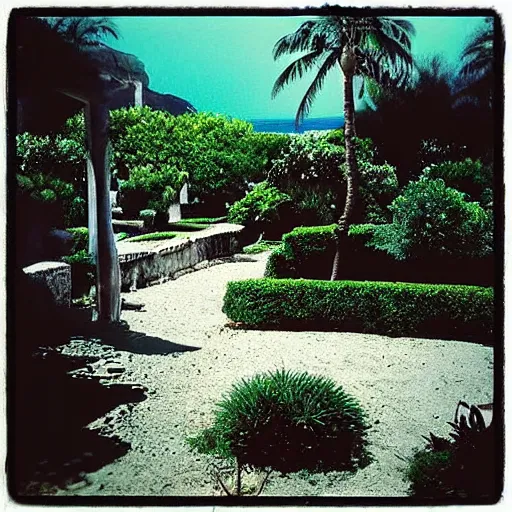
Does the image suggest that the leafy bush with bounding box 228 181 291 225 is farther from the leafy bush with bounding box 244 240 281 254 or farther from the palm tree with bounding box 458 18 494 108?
the palm tree with bounding box 458 18 494 108

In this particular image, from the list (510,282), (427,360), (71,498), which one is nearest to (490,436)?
(427,360)

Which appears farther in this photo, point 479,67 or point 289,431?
point 479,67

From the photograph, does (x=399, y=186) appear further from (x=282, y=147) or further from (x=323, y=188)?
(x=282, y=147)

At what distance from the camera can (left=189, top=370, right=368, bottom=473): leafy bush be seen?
338cm

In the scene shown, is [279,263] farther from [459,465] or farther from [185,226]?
[459,465]

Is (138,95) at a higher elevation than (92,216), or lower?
higher

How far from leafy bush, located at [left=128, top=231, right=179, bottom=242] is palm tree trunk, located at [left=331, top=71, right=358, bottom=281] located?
0.81 meters

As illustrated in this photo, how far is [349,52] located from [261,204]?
842 millimetres

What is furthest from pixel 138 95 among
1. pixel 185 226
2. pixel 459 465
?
pixel 459 465

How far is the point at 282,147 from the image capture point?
3666 mm

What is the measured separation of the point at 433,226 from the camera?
3.59 meters

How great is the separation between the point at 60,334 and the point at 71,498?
762mm

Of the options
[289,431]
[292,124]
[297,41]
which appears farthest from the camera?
[292,124]

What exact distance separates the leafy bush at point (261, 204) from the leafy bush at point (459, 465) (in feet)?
4.30
